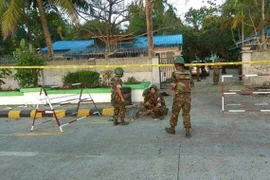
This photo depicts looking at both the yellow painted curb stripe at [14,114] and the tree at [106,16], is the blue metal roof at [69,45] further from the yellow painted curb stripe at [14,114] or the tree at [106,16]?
the yellow painted curb stripe at [14,114]

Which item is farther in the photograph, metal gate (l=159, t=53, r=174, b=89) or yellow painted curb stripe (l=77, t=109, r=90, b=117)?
metal gate (l=159, t=53, r=174, b=89)

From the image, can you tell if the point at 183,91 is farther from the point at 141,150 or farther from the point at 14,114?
the point at 14,114

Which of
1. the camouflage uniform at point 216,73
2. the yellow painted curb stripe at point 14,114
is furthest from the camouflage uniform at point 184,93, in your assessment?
the camouflage uniform at point 216,73

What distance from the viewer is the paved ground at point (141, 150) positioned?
397 cm

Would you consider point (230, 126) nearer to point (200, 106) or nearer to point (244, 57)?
point (200, 106)

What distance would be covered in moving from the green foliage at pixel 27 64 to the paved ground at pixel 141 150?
12.4 feet

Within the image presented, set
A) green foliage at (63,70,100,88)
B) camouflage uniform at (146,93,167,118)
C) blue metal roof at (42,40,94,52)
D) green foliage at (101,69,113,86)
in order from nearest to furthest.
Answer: camouflage uniform at (146,93,167,118), green foliage at (63,70,100,88), green foliage at (101,69,113,86), blue metal roof at (42,40,94,52)

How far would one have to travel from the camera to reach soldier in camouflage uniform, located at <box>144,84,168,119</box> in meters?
7.35

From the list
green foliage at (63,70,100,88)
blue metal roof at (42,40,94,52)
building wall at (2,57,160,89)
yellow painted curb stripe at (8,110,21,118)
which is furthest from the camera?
blue metal roof at (42,40,94,52)

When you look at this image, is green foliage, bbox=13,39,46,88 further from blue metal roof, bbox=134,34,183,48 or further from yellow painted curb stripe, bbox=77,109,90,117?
blue metal roof, bbox=134,34,183,48

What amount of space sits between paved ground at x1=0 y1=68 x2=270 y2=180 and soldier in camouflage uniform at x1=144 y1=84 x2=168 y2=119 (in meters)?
0.25

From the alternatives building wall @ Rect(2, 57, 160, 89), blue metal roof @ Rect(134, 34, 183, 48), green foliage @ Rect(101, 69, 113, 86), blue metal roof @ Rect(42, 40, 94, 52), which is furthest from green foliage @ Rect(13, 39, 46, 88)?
blue metal roof @ Rect(42, 40, 94, 52)

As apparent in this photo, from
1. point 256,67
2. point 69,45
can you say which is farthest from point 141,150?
point 69,45

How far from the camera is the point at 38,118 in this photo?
837 cm
